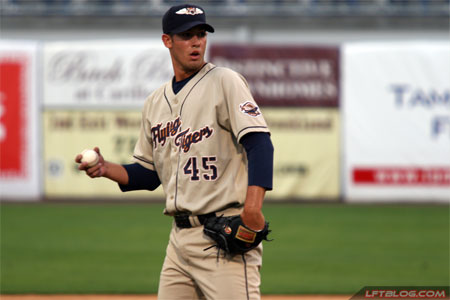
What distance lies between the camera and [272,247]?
30.5ft

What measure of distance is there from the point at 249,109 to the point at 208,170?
1.10 feet

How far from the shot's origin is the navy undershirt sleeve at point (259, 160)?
3004 millimetres

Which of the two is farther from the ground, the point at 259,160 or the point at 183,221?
the point at 259,160

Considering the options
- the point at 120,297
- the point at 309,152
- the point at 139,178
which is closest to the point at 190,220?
the point at 139,178

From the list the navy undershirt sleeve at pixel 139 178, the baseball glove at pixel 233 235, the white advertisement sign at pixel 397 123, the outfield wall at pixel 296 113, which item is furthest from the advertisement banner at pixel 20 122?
the baseball glove at pixel 233 235

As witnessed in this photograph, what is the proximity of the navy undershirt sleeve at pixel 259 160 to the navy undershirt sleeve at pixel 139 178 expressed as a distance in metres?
0.75

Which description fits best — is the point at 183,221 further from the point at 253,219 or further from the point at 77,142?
the point at 77,142

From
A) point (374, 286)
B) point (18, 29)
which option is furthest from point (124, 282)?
point (18, 29)

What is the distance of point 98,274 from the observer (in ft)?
25.3

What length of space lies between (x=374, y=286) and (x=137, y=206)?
7182 mm

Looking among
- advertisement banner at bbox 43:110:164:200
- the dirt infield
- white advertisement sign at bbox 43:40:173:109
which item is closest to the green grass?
the dirt infield

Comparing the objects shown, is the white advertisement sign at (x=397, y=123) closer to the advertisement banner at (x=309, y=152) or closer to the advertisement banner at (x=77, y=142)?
the advertisement banner at (x=309, y=152)

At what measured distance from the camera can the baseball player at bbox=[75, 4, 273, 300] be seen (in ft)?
10.1

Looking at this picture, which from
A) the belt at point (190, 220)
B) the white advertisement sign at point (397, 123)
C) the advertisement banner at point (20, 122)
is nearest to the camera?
the belt at point (190, 220)
